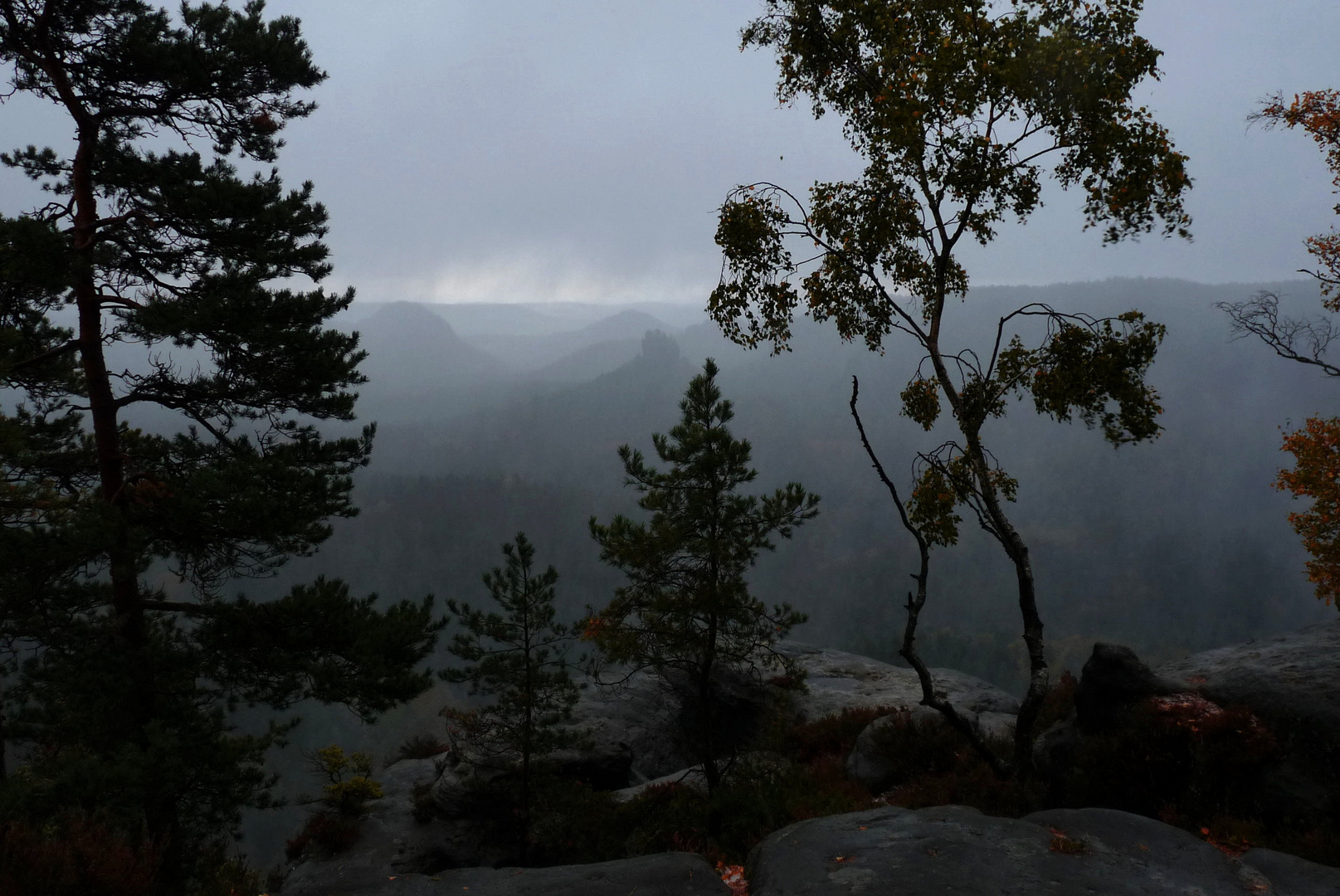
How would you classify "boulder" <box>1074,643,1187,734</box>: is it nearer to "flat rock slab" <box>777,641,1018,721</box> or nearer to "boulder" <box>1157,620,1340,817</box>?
"boulder" <box>1157,620,1340,817</box>

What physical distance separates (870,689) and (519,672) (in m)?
13.9

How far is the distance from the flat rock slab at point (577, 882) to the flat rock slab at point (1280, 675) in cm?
862

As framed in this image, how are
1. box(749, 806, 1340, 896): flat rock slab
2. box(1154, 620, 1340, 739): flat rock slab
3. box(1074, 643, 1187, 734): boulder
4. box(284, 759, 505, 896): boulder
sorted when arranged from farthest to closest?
box(284, 759, 505, 896): boulder → box(1074, 643, 1187, 734): boulder → box(1154, 620, 1340, 739): flat rock slab → box(749, 806, 1340, 896): flat rock slab

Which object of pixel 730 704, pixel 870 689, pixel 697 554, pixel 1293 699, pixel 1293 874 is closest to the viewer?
pixel 1293 874

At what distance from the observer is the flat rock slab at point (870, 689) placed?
72.9ft

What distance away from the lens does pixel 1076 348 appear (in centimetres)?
1080

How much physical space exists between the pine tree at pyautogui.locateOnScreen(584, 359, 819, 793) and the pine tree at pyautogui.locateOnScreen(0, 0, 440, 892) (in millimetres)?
4101

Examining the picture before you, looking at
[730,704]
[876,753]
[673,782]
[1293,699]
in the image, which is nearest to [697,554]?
[876,753]

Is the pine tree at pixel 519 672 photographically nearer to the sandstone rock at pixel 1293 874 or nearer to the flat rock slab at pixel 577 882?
the flat rock slab at pixel 577 882

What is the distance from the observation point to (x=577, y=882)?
7.27 metres

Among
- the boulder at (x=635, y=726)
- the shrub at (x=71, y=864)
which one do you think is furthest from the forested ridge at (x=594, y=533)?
the boulder at (x=635, y=726)

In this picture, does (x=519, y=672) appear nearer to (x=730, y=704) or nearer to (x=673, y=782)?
(x=673, y=782)

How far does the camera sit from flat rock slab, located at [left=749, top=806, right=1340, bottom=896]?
6.23 metres

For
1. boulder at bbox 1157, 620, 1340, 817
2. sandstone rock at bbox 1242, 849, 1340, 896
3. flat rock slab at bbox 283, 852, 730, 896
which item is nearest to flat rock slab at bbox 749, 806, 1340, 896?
sandstone rock at bbox 1242, 849, 1340, 896
